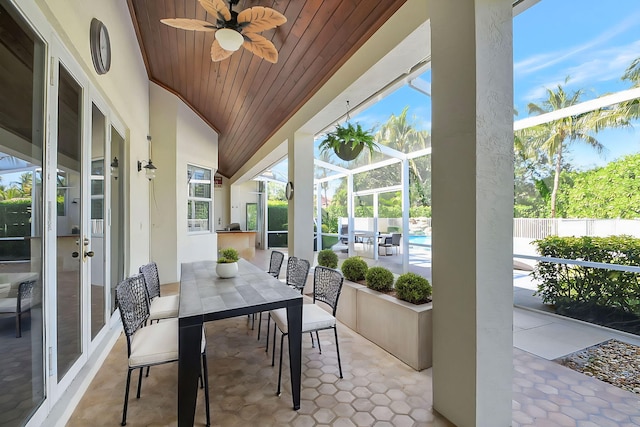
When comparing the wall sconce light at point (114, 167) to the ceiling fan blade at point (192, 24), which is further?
the wall sconce light at point (114, 167)

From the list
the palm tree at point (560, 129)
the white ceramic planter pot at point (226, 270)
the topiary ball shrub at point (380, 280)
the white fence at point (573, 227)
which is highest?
the palm tree at point (560, 129)

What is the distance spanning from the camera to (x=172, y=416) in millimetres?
1814

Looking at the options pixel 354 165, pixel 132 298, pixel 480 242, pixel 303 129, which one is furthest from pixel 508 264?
pixel 354 165

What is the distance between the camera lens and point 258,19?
2.21 m

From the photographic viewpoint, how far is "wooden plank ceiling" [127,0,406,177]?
8.34 feet

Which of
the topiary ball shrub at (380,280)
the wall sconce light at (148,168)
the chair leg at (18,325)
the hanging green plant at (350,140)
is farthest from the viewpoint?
the wall sconce light at (148,168)

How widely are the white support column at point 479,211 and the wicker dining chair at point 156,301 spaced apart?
2184 mm

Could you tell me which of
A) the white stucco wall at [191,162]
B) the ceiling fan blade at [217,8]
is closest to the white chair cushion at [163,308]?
the ceiling fan blade at [217,8]

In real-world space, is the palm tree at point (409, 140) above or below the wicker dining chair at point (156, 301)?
above

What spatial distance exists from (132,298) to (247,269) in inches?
44.0

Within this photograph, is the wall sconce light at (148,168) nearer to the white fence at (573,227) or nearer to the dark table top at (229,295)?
the dark table top at (229,295)

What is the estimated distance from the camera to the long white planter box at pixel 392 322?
2.37 m

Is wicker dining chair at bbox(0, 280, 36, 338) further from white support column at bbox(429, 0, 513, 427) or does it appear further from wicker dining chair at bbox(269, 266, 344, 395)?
white support column at bbox(429, 0, 513, 427)

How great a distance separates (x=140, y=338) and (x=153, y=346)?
19 cm
